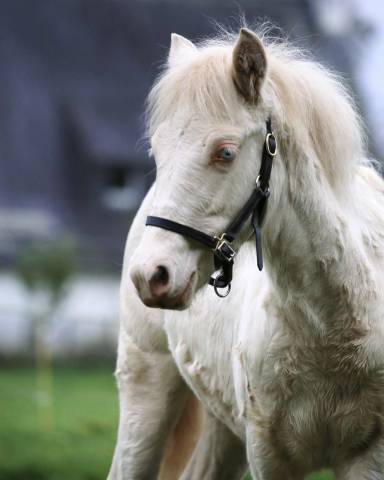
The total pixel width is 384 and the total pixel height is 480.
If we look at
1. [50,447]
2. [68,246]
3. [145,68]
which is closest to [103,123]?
[145,68]

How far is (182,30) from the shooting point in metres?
37.2

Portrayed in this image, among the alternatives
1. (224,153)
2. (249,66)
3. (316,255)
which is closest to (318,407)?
(316,255)

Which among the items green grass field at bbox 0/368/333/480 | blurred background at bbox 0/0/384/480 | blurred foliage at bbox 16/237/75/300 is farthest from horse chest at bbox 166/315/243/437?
blurred foliage at bbox 16/237/75/300

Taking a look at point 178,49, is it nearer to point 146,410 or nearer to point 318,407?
point 318,407

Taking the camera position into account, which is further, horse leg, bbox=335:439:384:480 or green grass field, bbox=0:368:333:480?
green grass field, bbox=0:368:333:480

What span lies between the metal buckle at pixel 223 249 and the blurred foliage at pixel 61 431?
15.5 feet

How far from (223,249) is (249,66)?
721mm

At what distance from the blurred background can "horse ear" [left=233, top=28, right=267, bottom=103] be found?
12750 mm

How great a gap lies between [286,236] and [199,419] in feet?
6.69

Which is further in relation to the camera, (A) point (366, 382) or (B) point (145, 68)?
(B) point (145, 68)

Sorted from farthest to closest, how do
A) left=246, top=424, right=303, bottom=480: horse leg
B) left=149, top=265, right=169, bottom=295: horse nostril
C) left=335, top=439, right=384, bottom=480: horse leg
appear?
left=246, top=424, right=303, bottom=480: horse leg < left=335, top=439, right=384, bottom=480: horse leg < left=149, top=265, right=169, bottom=295: horse nostril

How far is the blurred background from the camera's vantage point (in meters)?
22.5

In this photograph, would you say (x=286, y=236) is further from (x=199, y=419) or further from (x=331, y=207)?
(x=199, y=419)

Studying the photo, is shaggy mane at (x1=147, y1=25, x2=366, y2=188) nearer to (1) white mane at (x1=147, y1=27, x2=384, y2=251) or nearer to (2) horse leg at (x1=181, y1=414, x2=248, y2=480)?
(1) white mane at (x1=147, y1=27, x2=384, y2=251)
